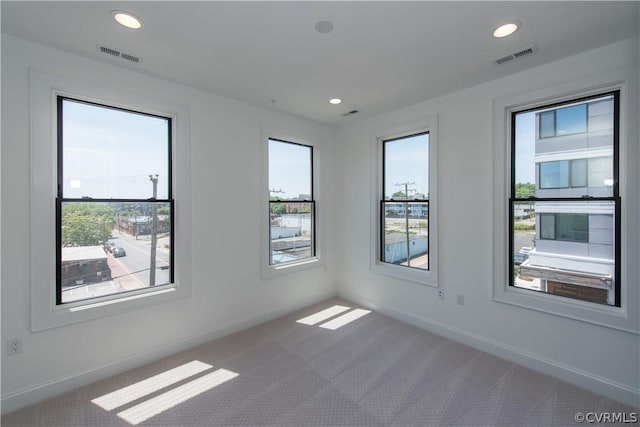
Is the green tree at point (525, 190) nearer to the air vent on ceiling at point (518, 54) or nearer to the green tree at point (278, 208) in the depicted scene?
the air vent on ceiling at point (518, 54)

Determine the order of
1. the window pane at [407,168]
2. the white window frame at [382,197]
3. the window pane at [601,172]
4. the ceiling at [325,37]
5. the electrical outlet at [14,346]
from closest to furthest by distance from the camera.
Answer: the ceiling at [325,37] → the electrical outlet at [14,346] → the window pane at [601,172] → the white window frame at [382,197] → the window pane at [407,168]

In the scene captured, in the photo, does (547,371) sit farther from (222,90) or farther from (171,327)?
(222,90)

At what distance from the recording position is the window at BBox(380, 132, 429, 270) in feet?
11.5

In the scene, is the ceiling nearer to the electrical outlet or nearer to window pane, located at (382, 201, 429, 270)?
window pane, located at (382, 201, 429, 270)

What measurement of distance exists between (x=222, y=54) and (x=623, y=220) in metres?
3.35

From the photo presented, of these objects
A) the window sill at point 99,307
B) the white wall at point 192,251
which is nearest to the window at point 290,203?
the white wall at point 192,251

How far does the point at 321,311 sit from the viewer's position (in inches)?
154

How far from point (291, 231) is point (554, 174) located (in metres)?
2.96

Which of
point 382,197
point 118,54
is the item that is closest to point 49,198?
point 118,54

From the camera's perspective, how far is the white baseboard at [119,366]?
2.09 m

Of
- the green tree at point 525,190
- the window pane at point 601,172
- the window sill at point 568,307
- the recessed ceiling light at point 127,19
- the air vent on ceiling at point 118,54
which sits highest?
the air vent on ceiling at point 118,54

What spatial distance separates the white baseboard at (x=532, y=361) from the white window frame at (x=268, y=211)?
1260mm

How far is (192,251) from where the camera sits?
2969mm

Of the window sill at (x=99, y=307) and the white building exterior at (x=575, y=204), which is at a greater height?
the white building exterior at (x=575, y=204)
